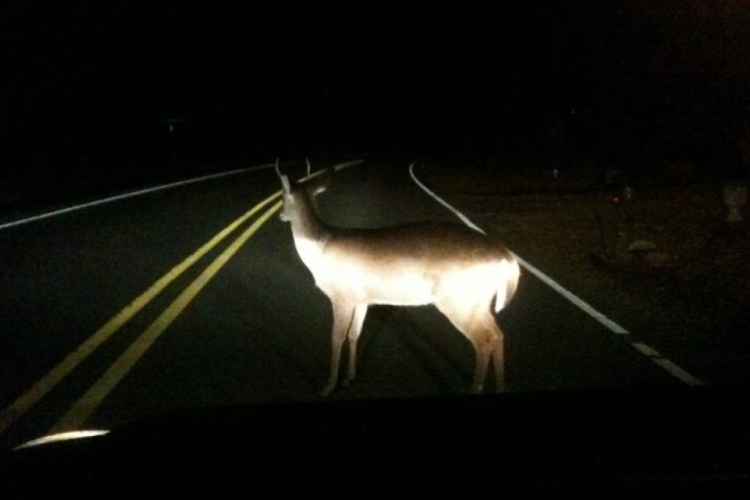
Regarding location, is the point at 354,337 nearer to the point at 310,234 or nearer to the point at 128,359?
the point at 310,234

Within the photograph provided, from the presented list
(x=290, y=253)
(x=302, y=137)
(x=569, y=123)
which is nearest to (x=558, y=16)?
(x=569, y=123)

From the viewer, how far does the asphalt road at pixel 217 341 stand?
7887 millimetres

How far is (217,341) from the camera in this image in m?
9.84

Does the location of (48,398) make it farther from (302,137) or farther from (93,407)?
(302,137)

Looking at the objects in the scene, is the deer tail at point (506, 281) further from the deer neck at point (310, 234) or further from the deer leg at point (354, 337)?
the deer neck at point (310, 234)

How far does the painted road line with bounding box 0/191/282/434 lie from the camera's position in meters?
7.54

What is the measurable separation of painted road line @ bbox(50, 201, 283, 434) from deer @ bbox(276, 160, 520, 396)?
158 centimetres

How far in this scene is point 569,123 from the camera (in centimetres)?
6544

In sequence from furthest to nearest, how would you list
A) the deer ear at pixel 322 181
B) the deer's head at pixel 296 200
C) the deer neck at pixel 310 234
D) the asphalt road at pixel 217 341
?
the deer ear at pixel 322 181, the deer's head at pixel 296 200, the deer neck at pixel 310 234, the asphalt road at pixel 217 341

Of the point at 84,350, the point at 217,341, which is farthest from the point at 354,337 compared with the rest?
the point at 84,350

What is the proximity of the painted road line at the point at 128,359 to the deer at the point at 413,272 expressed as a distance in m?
1.58

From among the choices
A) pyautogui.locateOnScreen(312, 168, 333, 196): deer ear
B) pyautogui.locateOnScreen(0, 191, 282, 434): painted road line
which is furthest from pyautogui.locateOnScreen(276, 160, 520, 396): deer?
pyautogui.locateOnScreen(0, 191, 282, 434): painted road line

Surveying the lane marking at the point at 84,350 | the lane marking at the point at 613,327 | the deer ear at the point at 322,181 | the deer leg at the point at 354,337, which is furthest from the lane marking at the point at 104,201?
the deer leg at the point at 354,337

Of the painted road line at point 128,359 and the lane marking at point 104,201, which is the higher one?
the painted road line at point 128,359
